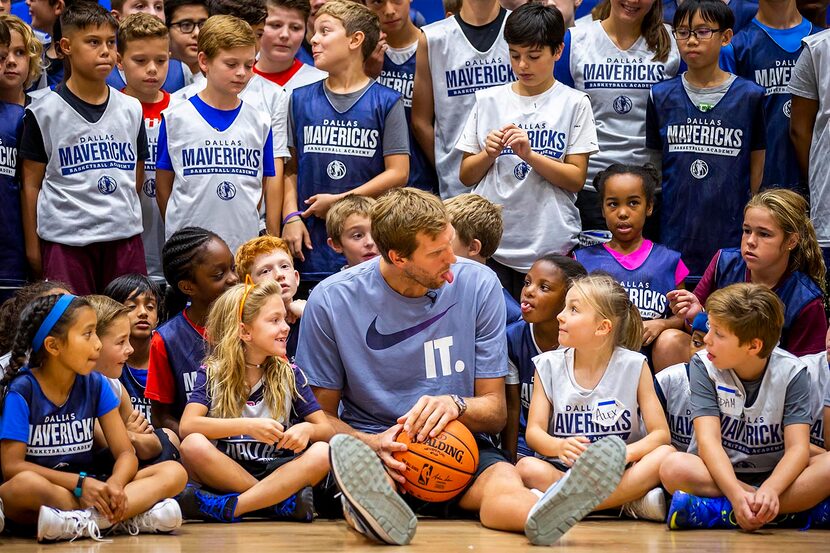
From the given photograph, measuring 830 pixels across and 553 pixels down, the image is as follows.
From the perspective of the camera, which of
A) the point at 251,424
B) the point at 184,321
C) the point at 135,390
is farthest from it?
the point at 135,390

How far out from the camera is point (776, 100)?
6.29m

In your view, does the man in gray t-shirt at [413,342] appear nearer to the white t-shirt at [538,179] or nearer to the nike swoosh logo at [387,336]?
the nike swoosh logo at [387,336]

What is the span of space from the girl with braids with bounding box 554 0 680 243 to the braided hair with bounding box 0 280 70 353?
300 centimetres

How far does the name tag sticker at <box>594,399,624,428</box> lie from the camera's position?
15.1 feet

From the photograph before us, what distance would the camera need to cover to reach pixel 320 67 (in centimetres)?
615

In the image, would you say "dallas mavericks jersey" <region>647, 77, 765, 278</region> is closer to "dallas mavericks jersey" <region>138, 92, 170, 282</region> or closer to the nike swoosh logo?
the nike swoosh logo

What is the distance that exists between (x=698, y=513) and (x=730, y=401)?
1.70ft

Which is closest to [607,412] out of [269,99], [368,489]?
[368,489]

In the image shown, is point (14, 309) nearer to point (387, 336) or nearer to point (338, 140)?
point (387, 336)

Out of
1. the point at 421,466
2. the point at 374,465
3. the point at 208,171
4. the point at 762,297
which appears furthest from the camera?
the point at 208,171

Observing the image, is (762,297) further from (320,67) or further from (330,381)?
(320,67)

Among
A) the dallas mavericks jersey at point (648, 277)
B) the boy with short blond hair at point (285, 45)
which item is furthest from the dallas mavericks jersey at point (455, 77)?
the dallas mavericks jersey at point (648, 277)

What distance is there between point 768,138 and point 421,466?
130 inches

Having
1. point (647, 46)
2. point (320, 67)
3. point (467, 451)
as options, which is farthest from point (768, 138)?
point (467, 451)
